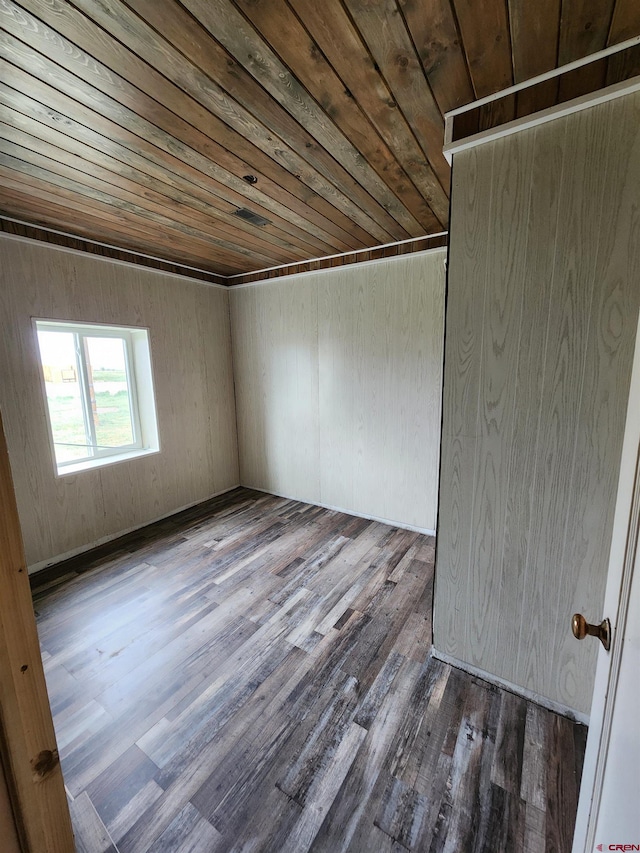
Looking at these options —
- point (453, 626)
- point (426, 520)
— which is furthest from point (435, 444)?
point (453, 626)

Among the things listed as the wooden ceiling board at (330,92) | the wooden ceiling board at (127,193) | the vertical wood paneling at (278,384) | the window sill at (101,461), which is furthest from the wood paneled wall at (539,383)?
the window sill at (101,461)

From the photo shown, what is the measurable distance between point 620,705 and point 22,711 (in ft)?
3.37

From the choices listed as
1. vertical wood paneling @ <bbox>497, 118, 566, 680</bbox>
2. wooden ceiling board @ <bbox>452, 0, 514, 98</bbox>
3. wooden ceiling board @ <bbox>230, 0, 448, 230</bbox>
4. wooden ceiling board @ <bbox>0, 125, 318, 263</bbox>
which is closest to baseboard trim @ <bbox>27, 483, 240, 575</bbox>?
wooden ceiling board @ <bbox>0, 125, 318, 263</bbox>

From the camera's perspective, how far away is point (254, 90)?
133cm

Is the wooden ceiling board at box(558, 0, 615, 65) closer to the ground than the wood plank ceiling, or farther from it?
closer to the ground

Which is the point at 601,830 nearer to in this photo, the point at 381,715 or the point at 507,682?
the point at 381,715

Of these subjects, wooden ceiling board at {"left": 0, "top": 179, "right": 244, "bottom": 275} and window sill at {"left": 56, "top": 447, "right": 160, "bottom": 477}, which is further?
window sill at {"left": 56, "top": 447, "right": 160, "bottom": 477}

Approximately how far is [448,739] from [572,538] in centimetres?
98

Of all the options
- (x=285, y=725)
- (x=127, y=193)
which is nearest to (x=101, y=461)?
(x=127, y=193)

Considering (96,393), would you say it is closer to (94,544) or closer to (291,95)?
(94,544)

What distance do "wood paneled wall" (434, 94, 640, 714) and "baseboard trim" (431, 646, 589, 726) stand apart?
3cm

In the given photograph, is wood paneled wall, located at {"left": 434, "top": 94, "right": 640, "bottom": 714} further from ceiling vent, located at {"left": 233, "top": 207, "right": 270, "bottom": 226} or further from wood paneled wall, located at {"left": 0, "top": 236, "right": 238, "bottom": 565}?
wood paneled wall, located at {"left": 0, "top": 236, "right": 238, "bottom": 565}

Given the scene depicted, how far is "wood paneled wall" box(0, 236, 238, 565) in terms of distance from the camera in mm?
2492

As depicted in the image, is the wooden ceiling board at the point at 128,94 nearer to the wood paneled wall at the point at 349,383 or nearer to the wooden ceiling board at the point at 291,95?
the wooden ceiling board at the point at 291,95
